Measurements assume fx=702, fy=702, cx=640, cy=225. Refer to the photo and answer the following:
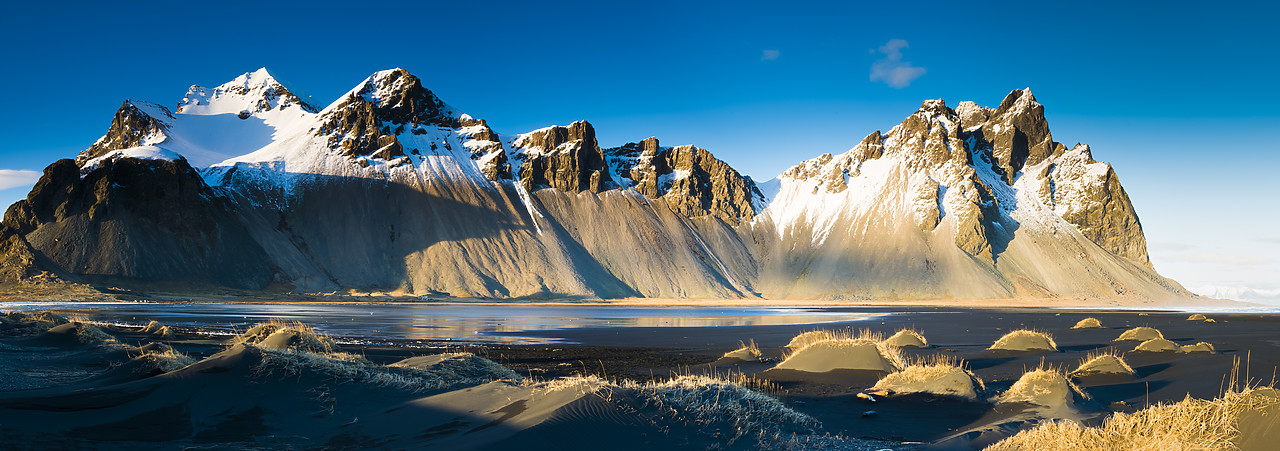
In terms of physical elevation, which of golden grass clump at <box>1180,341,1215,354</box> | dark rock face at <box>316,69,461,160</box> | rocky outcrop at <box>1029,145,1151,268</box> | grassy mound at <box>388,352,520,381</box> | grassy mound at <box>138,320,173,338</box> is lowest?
grassy mound at <box>138,320,173,338</box>

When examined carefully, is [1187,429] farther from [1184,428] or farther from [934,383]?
[934,383]

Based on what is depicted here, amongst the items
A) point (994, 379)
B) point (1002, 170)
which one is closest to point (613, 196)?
point (1002, 170)

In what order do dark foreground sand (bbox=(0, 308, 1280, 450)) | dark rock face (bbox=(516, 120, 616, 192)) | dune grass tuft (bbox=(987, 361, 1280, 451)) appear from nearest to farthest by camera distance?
dune grass tuft (bbox=(987, 361, 1280, 451)), dark foreground sand (bbox=(0, 308, 1280, 450)), dark rock face (bbox=(516, 120, 616, 192))

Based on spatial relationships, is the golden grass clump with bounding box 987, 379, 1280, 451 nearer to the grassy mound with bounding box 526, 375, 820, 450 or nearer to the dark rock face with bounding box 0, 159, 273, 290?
the grassy mound with bounding box 526, 375, 820, 450

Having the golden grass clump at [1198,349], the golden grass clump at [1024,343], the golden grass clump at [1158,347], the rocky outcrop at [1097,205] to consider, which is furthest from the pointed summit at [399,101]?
the rocky outcrop at [1097,205]

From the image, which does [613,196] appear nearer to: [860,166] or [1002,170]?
[860,166]

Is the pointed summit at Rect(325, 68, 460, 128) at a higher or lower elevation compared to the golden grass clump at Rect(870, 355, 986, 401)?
higher

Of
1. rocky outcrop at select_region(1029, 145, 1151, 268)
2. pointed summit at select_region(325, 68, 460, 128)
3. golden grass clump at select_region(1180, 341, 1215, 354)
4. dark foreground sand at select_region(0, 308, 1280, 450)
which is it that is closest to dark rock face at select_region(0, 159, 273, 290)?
pointed summit at select_region(325, 68, 460, 128)

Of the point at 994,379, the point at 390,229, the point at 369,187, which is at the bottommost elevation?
the point at 994,379
